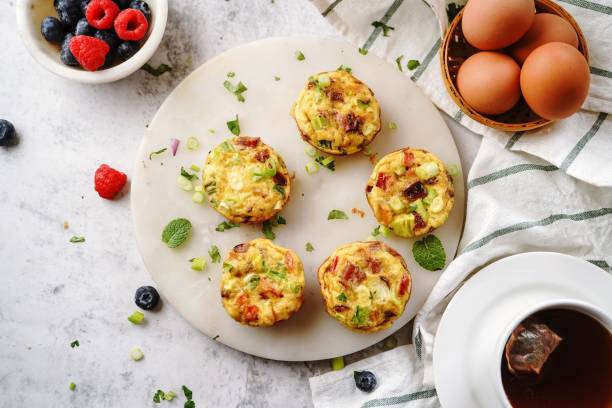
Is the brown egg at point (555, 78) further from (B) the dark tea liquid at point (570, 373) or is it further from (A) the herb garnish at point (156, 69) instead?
(A) the herb garnish at point (156, 69)

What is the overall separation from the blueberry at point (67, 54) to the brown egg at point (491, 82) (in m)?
2.02

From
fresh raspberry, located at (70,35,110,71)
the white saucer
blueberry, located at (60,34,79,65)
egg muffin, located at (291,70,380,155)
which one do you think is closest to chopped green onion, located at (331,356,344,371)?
the white saucer

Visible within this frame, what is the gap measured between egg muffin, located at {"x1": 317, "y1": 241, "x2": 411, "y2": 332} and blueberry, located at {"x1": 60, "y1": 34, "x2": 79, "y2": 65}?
172 centimetres

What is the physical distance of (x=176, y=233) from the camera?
327cm

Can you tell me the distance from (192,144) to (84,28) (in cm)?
82

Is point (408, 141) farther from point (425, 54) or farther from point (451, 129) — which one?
point (425, 54)

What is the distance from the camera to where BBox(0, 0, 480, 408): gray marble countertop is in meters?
3.42

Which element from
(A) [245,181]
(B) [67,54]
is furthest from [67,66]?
(A) [245,181]

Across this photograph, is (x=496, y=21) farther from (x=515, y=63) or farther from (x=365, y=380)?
(x=365, y=380)

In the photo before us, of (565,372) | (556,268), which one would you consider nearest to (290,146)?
(556,268)

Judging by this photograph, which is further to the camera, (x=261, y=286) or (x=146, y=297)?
(x=146, y=297)

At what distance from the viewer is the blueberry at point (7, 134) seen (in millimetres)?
3438

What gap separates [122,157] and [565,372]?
2.51m

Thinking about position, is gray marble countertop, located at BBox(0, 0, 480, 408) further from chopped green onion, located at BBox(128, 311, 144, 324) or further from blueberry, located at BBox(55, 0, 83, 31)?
blueberry, located at BBox(55, 0, 83, 31)
